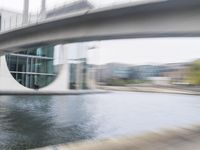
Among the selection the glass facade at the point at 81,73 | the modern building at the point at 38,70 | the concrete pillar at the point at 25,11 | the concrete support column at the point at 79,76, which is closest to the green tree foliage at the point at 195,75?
the glass facade at the point at 81,73

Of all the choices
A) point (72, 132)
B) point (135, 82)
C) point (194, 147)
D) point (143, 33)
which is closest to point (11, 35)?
point (72, 132)

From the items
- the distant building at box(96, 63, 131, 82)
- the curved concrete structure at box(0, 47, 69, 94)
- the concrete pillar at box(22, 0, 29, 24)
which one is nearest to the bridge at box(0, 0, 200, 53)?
the concrete pillar at box(22, 0, 29, 24)

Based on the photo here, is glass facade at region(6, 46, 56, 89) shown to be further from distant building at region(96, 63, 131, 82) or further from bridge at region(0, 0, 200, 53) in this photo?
distant building at region(96, 63, 131, 82)

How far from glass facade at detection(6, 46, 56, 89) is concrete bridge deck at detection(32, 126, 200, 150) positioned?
43.5 m

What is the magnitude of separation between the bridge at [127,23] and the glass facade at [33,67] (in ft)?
100

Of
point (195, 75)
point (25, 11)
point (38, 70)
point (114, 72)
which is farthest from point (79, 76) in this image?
point (114, 72)

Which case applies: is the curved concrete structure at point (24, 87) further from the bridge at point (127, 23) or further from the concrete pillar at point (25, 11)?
the bridge at point (127, 23)

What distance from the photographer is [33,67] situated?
5381cm

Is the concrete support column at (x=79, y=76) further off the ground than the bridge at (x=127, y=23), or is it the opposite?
the bridge at (x=127, y=23)

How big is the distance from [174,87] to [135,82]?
43.6 feet

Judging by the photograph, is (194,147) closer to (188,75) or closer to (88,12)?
(88,12)

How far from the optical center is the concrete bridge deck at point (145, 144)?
335 inches

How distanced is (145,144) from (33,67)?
46.2 m

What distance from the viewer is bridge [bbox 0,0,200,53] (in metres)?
13.3
